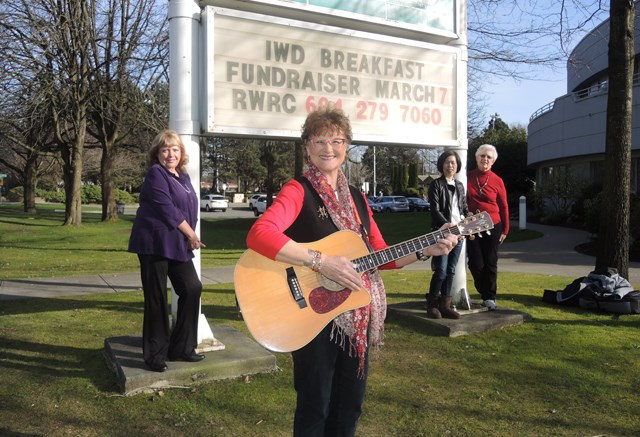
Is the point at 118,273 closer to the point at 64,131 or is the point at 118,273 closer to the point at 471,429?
the point at 471,429

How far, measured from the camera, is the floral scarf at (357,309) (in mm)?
2627

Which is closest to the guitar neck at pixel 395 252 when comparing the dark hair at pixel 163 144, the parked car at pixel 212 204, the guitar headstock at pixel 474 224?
the guitar headstock at pixel 474 224

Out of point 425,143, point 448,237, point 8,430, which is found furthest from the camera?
point 425,143

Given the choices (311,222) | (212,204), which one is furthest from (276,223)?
(212,204)

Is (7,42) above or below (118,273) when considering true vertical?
above

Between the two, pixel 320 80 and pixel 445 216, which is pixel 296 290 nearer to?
pixel 320 80

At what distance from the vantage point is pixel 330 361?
8.61 feet

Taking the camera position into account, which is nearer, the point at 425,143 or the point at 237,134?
the point at 237,134

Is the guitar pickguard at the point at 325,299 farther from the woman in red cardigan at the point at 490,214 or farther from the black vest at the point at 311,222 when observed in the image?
the woman in red cardigan at the point at 490,214

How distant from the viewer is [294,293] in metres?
2.63

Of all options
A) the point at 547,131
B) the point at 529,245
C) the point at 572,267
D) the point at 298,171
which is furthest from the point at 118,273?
the point at 547,131

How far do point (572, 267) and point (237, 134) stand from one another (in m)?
9.71

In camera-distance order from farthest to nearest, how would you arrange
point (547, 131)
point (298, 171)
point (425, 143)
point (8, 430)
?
point (547, 131) → point (298, 171) → point (425, 143) → point (8, 430)

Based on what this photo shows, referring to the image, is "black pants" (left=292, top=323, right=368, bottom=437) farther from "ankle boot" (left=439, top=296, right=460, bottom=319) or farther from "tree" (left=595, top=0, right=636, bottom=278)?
"tree" (left=595, top=0, right=636, bottom=278)
